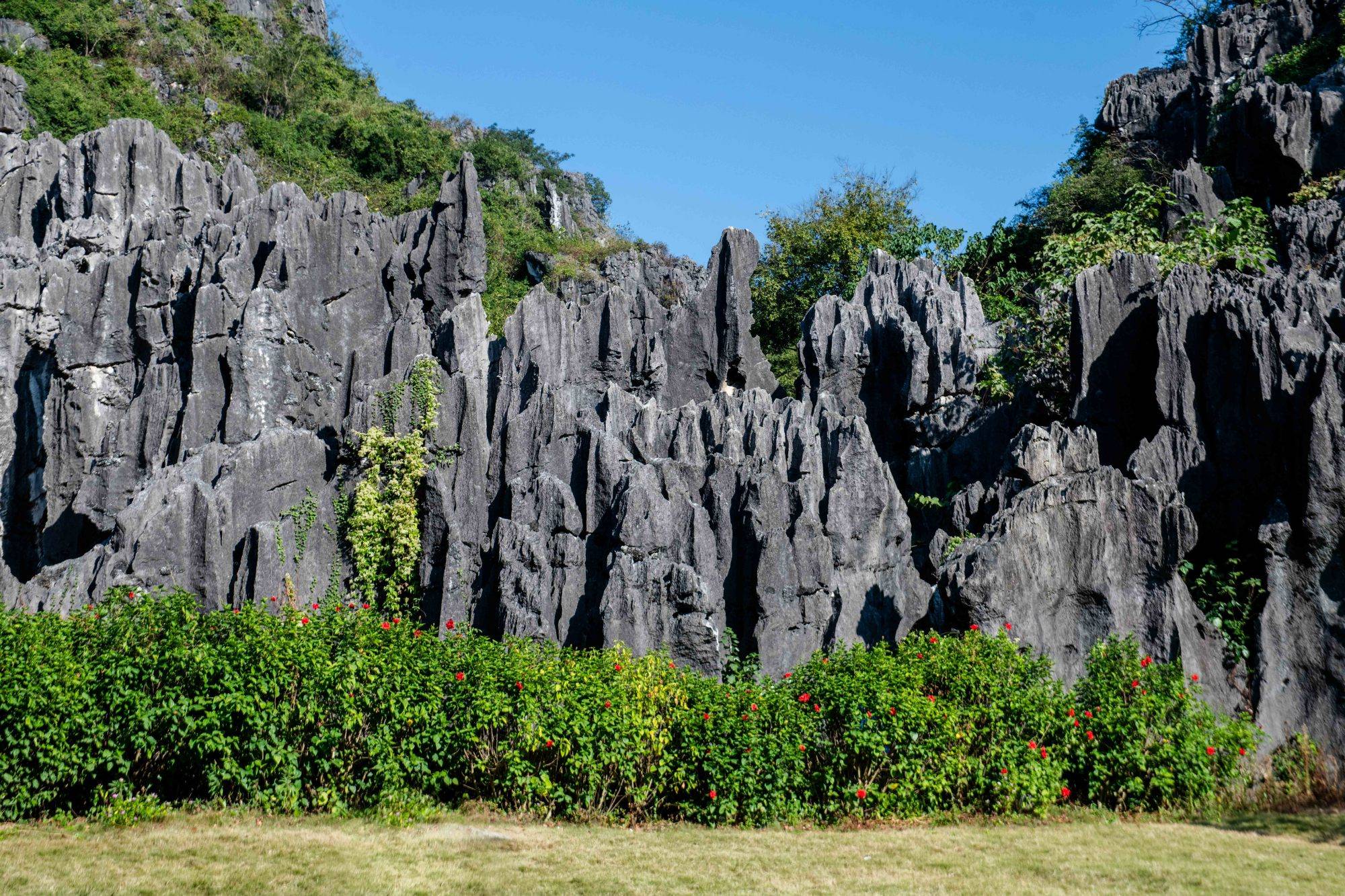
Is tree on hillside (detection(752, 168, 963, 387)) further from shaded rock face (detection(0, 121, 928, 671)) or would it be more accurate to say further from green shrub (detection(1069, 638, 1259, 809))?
green shrub (detection(1069, 638, 1259, 809))

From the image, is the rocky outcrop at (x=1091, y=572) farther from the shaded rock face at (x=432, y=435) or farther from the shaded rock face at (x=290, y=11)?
the shaded rock face at (x=290, y=11)

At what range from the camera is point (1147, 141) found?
3553 cm

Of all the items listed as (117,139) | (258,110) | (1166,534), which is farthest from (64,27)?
(1166,534)

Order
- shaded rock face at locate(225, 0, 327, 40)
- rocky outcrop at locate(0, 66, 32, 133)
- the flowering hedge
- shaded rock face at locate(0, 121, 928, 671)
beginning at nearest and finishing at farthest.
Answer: the flowering hedge
shaded rock face at locate(0, 121, 928, 671)
rocky outcrop at locate(0, 66, 32, 133)
shaded rock face at locate(225, 0, 327, 40)

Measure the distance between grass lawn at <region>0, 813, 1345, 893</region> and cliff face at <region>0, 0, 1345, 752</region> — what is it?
10.8 ft

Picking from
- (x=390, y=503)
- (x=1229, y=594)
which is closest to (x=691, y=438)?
(x=390, y=503)

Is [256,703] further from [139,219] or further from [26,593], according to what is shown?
[139,219]

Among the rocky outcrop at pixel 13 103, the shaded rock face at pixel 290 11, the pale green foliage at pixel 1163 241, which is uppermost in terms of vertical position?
the shaded rock face at pixel 290 11

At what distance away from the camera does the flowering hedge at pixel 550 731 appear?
402 inches

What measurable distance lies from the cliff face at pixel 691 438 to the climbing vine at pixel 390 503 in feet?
0.79

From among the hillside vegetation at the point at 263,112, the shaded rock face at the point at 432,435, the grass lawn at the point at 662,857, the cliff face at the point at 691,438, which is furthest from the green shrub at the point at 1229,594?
the hillside vegetation at the point at 263,112

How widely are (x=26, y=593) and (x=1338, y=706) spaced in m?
16.7

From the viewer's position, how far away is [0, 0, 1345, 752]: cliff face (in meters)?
13.3

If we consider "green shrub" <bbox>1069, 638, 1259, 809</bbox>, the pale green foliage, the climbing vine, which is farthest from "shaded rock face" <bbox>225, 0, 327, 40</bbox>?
"green shrub" <bbox>1069, 638, 1259, 809</bbox>
